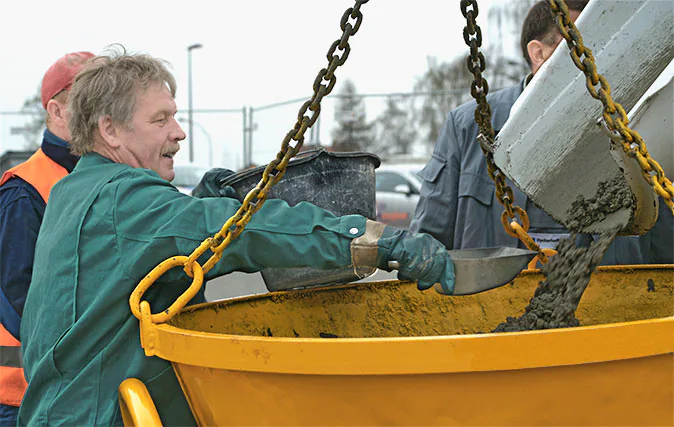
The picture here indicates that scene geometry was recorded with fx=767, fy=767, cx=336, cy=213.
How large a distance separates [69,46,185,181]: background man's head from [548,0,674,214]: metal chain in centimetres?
116

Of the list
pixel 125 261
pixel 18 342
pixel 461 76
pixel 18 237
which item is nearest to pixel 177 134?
pixel 125 261

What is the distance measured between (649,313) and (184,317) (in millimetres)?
1665

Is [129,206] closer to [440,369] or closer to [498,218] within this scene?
[440,369]

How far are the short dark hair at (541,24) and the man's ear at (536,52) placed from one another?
0.08 ft

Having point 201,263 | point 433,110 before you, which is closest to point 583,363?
point 201,263

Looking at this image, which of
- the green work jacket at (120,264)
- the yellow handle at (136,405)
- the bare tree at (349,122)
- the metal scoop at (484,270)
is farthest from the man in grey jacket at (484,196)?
the bare tree at (349,122)

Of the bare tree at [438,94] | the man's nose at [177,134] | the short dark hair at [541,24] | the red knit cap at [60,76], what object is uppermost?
the short dark hair at [541,24]

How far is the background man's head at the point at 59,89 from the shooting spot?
297 cm

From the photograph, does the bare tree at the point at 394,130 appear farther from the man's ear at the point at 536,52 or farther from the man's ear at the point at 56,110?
the man's ear at the point at 56,110

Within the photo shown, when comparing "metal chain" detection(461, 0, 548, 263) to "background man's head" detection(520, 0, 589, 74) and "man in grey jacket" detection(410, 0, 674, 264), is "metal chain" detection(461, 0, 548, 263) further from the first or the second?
"background man's head" detection(520, 0, 589, 74)

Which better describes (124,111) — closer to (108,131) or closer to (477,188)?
(108,131)

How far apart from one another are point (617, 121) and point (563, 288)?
695 millimetres

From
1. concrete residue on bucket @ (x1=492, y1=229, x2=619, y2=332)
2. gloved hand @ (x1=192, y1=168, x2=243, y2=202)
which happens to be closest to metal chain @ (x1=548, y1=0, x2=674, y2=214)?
concrete residue on bucket @ (x1=492, y1=229, x2=619, y2=332)

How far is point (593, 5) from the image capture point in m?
2.28
